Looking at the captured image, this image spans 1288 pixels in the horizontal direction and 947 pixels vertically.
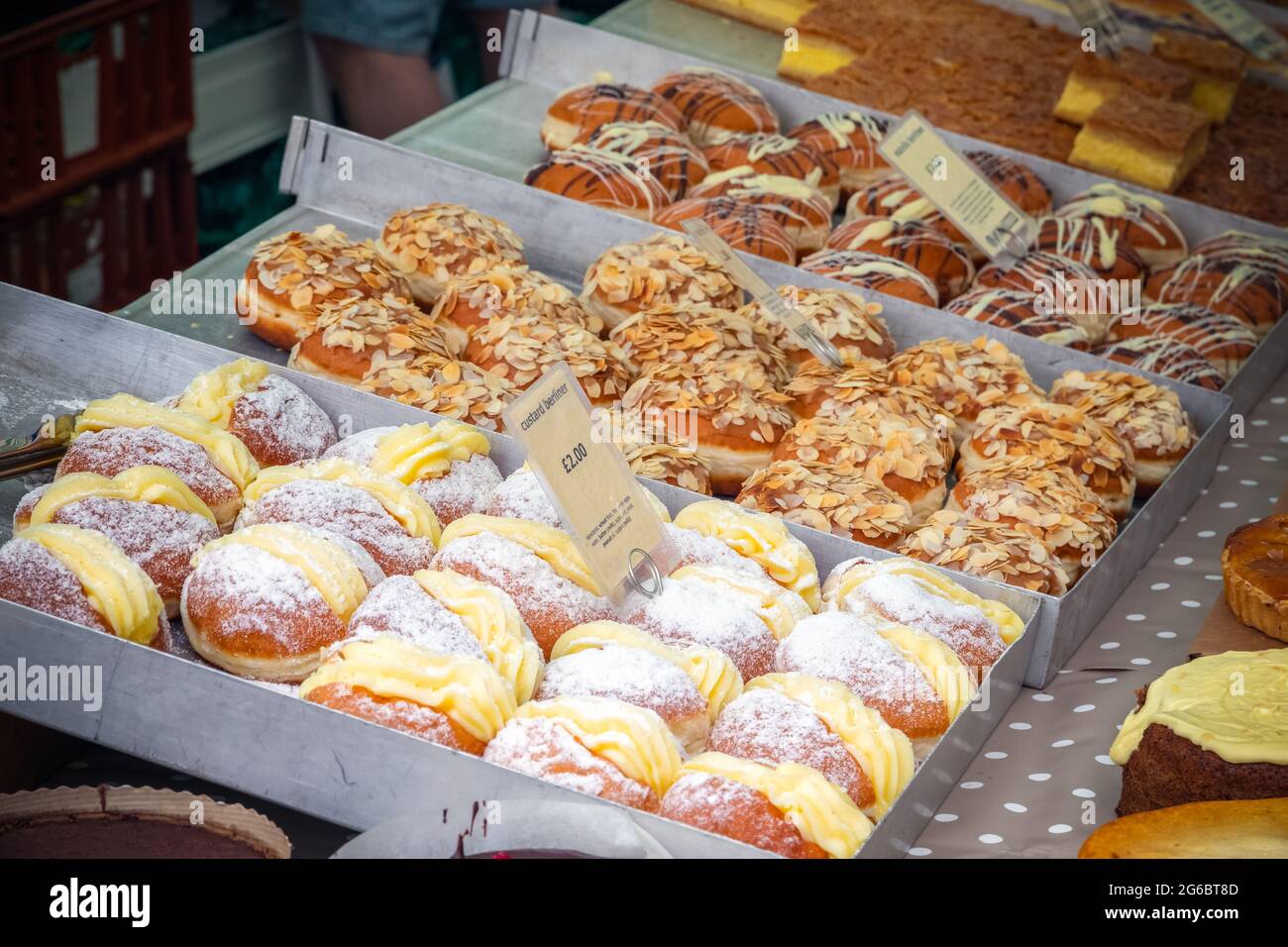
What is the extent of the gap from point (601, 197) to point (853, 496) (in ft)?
4.88

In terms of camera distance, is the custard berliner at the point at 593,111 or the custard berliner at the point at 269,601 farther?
the custard berliner at the point at 593,111

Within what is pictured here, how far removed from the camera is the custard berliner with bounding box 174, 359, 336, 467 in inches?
104

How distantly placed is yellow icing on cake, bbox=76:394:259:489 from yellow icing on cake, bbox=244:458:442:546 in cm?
8

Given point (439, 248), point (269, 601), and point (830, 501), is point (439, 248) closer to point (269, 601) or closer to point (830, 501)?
point (830, 501)

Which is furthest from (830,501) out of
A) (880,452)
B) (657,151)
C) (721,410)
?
(657,151)

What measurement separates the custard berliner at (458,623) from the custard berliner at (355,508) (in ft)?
0.61

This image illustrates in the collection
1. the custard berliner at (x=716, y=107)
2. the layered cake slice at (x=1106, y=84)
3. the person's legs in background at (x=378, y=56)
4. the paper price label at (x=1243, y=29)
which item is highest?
the paper price label at (x=1243, y=29)

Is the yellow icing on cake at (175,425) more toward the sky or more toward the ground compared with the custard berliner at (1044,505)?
more toward the sky

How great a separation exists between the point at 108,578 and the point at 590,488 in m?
0.68

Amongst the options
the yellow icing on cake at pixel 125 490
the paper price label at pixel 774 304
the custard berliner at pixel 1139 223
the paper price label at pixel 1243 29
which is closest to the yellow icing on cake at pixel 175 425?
the yellow icing on cake at pixel 125 490

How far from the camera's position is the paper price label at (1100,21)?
473 cm

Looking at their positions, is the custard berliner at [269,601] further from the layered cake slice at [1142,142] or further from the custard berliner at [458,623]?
the layered cake slice at [1142,142]

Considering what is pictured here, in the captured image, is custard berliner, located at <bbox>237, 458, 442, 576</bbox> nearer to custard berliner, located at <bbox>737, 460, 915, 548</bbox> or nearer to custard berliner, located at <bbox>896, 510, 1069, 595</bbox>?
custard berliner, located at <bbox>737, 460, 915, 548</bbox>
